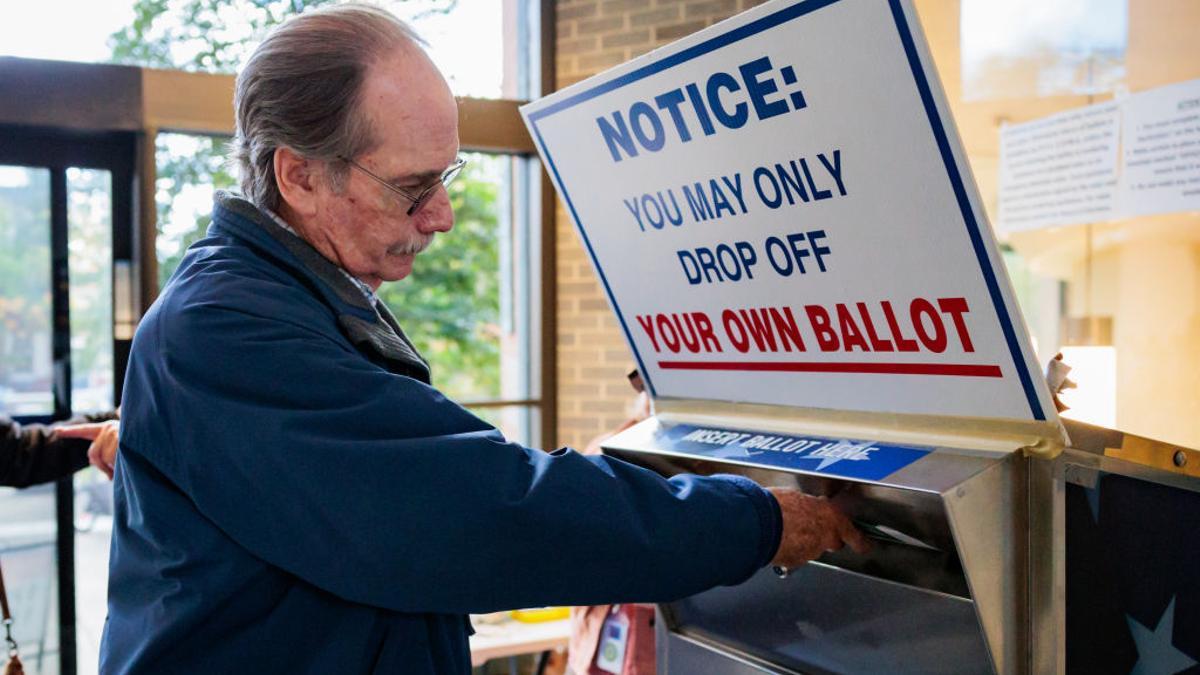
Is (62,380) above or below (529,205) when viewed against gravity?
below

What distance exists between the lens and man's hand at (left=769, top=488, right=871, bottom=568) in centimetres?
126

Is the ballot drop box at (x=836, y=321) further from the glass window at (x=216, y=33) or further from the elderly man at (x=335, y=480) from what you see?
the glass window at (x=216, y=33)

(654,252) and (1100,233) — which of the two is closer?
(654,252)

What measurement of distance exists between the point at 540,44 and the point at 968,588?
418 cm

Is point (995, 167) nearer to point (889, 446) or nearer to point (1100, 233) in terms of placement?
point (1100, 233)

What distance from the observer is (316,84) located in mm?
1288

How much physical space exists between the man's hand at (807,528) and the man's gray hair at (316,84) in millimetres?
654

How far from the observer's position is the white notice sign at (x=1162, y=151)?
3146 mm

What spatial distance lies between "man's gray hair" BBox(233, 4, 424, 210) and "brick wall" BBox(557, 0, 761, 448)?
3510 millimetres

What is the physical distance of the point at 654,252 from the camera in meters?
1.52

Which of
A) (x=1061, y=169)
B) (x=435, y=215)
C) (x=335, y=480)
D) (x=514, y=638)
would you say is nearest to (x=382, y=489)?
(x=335, y=480)

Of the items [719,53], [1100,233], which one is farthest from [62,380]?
[1100,233]

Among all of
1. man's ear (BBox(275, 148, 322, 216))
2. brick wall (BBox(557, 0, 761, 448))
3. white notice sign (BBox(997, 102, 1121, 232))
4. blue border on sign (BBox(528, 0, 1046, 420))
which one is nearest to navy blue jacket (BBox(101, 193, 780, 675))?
man's ear (BBox(275, 148, 322, 216))

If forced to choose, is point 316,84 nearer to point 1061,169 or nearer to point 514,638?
point 514,638
